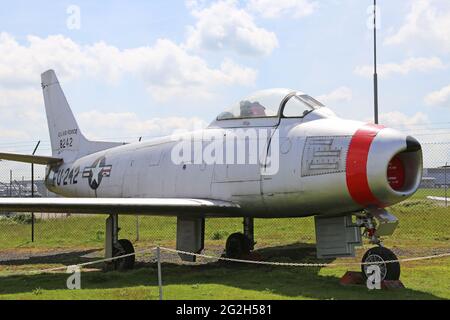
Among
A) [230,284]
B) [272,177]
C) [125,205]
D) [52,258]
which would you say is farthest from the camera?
[52,258]

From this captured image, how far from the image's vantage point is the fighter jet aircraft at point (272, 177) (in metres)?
8.83

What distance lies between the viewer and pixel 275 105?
423 inches

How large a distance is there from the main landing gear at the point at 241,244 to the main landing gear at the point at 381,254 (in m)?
4.48

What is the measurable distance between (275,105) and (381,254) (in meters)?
3.56

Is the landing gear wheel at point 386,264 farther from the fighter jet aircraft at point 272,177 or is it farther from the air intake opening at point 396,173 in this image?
the air intake opening at point 396,173

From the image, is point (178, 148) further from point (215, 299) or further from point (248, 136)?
point (215, 299)

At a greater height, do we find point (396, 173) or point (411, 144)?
point (411, 144)

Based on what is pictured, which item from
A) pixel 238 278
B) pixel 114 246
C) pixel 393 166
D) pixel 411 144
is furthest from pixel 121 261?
pixel 411 144

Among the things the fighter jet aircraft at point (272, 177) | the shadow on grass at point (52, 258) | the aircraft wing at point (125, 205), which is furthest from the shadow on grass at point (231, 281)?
the shadow on grass at point (52, 258)

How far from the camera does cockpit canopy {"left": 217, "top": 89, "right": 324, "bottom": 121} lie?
1048cm

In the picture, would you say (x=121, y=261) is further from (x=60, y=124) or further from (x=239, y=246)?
(x=60, y=124)

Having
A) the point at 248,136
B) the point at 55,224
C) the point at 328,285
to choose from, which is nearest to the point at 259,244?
the point at 248,136

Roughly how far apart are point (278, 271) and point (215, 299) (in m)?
3.03

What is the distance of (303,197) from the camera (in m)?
9.62
